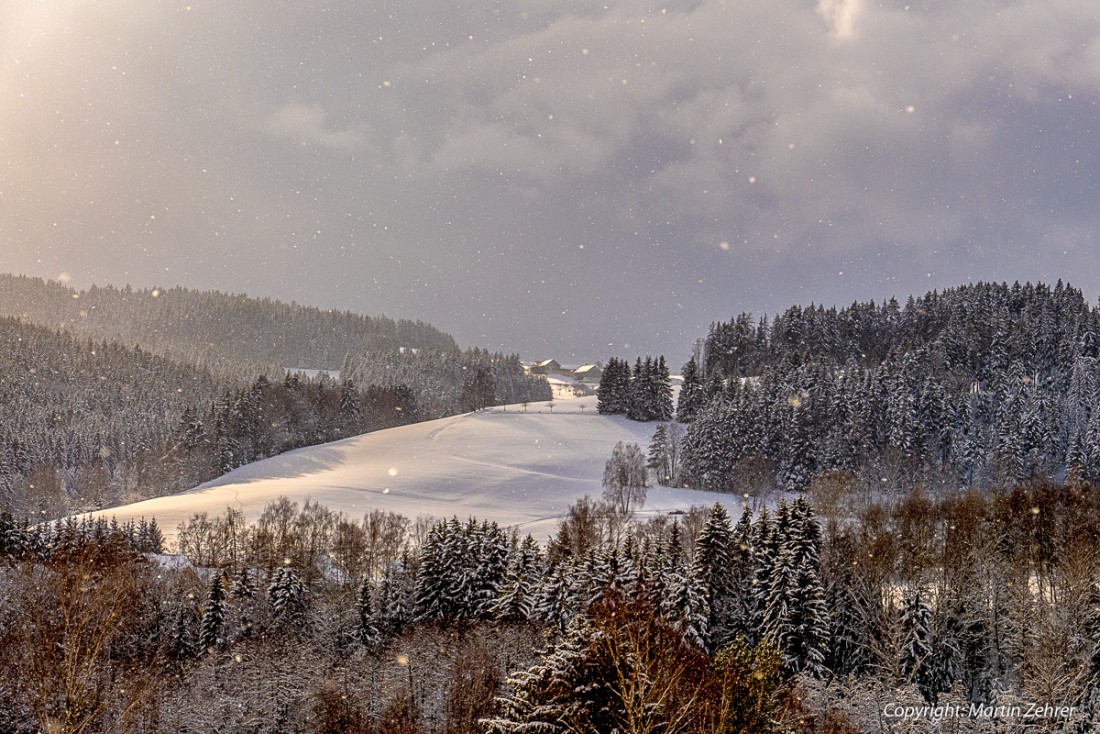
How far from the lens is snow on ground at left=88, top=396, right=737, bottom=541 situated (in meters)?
82.2

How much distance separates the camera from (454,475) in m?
97.7

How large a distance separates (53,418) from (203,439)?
55941 mm

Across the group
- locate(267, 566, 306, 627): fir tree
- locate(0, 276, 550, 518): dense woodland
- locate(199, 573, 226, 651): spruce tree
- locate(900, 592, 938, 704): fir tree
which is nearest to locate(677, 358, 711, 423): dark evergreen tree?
locate(0, 276, 550, 518): dense woodland

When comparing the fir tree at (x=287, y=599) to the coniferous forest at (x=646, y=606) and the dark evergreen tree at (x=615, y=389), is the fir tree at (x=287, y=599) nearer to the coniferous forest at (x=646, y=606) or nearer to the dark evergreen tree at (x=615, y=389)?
the coniferous forest at (x=646, y=606)

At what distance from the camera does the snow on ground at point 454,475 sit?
82.2 meters

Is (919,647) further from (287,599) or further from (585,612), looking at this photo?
(287,599)

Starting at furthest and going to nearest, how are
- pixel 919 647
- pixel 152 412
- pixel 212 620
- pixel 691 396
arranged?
1. pixel 152 412
2. pixel 691 396
3. pixel 212 620
4. pixel 919 647

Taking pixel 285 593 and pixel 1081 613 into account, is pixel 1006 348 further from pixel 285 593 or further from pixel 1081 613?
pixel 285 593

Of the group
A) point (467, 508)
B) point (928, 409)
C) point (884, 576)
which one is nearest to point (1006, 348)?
point (928, 409)

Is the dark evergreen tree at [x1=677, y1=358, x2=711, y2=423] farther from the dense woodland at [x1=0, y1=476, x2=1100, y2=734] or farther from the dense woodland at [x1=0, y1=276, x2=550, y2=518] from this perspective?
the dense woodland at [x1=0, y1=476, x2=1100, y2=734]

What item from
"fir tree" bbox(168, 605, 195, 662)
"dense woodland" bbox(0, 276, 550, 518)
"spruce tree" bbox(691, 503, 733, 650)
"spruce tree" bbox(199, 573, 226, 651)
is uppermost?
"dense woodland" bbox(0, 276, 550, 518)

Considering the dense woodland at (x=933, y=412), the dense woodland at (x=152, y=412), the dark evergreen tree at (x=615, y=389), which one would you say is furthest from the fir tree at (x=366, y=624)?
the dark evergreen tree at (x=615, y=389)

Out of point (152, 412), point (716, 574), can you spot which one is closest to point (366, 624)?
point (716, 574)

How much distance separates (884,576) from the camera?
153 feet
